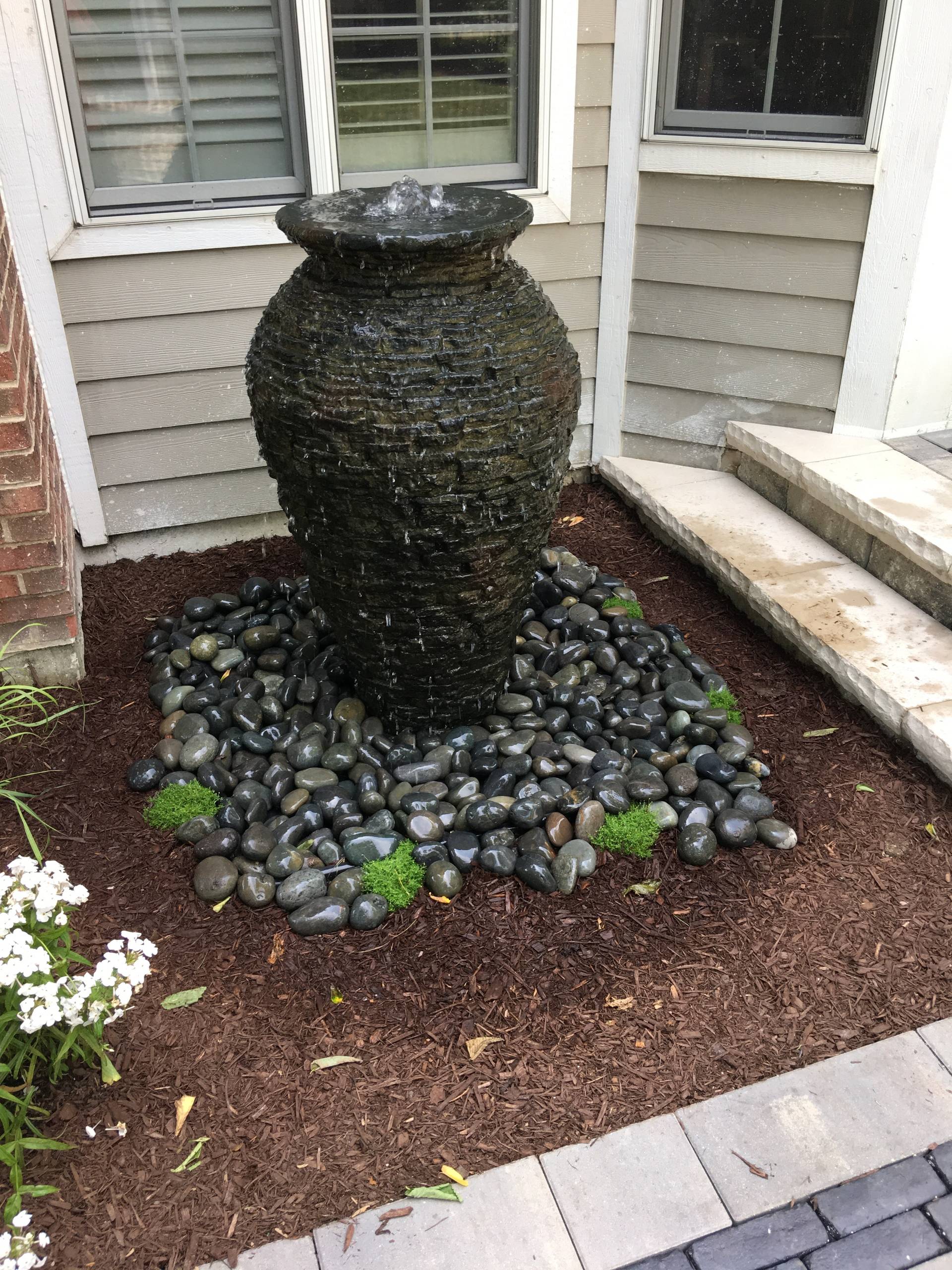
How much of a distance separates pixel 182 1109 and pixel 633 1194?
857mm

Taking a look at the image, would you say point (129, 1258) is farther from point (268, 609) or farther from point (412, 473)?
point (268, 609)

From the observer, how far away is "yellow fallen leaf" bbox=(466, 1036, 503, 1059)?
205cm

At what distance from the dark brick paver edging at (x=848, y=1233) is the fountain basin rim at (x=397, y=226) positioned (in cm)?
197

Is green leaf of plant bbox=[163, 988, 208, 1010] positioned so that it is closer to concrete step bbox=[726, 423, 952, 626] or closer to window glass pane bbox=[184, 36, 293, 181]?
concrete step bbox=[726, 423, 952, 626]

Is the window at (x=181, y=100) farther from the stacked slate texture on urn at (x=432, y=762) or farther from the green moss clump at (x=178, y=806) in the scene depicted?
the green moss clump at (x=178, y=806)

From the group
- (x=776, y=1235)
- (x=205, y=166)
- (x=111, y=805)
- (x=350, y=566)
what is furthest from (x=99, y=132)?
(x=776, y=1235)

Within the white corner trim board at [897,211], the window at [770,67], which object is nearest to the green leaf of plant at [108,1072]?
the white corner trim board at [897,211]

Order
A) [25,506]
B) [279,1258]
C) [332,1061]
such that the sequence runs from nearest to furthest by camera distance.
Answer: [279,1258] → [332,1061] → [25,506]

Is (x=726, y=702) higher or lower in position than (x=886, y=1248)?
higher

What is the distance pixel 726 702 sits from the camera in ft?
9.69

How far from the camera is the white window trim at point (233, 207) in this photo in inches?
117

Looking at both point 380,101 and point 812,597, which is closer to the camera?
point 812,597

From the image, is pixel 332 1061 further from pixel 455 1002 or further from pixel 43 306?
pixel 43 306

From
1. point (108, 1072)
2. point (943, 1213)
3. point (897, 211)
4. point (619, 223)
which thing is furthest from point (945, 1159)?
point (619, 223)
